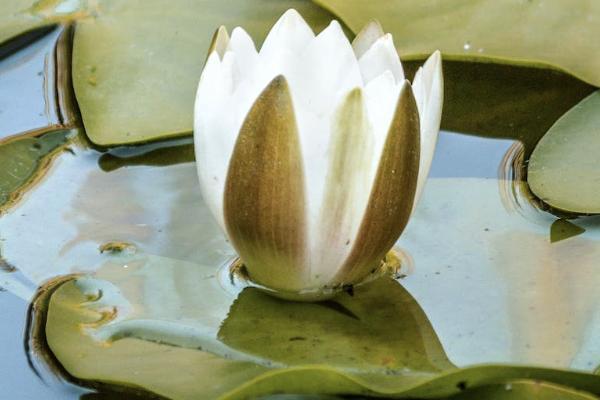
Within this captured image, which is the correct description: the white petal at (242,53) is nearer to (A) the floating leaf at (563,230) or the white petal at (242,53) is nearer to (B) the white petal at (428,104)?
(B) the white petal at (428,104)

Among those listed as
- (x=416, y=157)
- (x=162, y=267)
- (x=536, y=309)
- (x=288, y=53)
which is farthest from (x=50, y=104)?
(x=536, y=309)

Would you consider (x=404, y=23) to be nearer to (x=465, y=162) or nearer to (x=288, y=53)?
(x=465, y=162)

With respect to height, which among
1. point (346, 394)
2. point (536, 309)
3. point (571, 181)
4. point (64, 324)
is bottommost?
point (64, 324)

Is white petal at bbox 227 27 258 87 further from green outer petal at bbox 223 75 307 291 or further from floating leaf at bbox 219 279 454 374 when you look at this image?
floating leaf at bbox 219 279 454 374

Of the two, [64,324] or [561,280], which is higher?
[561,280]

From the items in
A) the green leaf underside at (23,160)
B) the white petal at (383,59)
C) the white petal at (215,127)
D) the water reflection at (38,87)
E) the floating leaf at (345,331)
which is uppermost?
the white petal at (383,59)

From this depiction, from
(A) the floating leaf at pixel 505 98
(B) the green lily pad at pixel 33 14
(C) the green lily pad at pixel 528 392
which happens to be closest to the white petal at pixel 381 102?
(C) the green lily pad at pixel 528 392

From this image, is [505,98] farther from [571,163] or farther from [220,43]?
[220,43]
